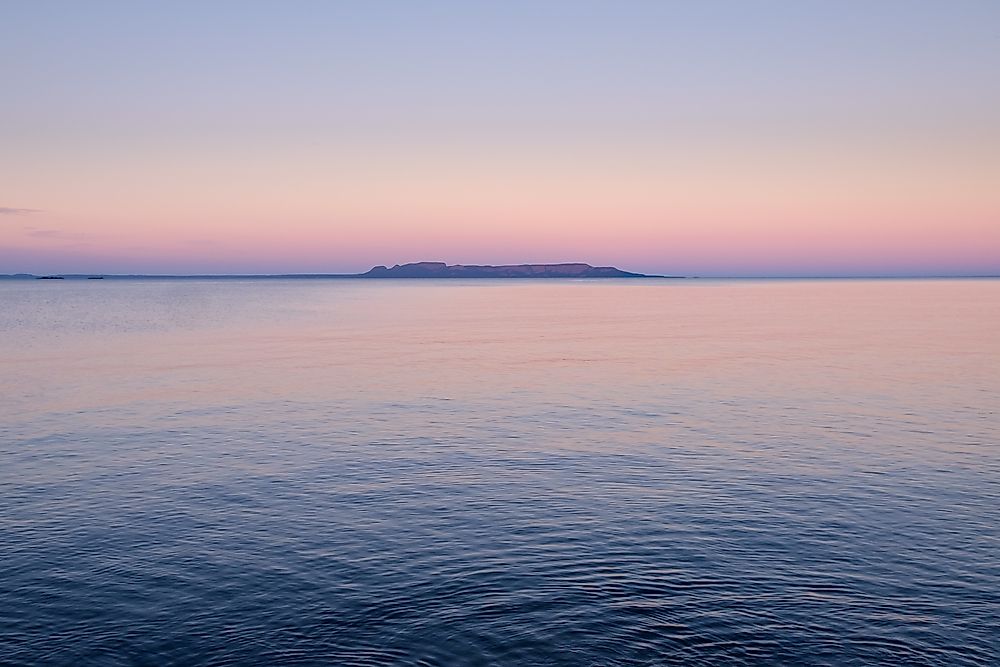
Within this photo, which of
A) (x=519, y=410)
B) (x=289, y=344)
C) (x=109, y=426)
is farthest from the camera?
(x=289, y=344)

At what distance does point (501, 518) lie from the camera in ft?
115

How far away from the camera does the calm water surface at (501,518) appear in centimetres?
2445

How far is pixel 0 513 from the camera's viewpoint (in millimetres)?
35000

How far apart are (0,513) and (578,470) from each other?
25.9 m

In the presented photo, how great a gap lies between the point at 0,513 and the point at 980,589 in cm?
3680

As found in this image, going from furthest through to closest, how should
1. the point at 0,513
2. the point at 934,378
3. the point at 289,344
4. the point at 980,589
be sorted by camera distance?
the point at 289,344
the point at 934,378
the point at 0,513
the point at 980,589

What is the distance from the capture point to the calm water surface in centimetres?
2445

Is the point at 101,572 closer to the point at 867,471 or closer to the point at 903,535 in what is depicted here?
the point at 903,535

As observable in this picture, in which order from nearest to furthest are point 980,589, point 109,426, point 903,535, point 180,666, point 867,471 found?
1. point 180,666
2. point 980,589
3. point 903,535
4. point 867,471
5. point 109,426

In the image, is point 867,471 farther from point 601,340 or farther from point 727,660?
point 601,340

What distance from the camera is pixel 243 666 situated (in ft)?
74.4

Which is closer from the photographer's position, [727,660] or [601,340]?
[727,660]

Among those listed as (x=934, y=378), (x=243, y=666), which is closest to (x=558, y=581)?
(x=243, y=666)

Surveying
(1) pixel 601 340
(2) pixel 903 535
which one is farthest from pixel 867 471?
(1) pixel 601 340
